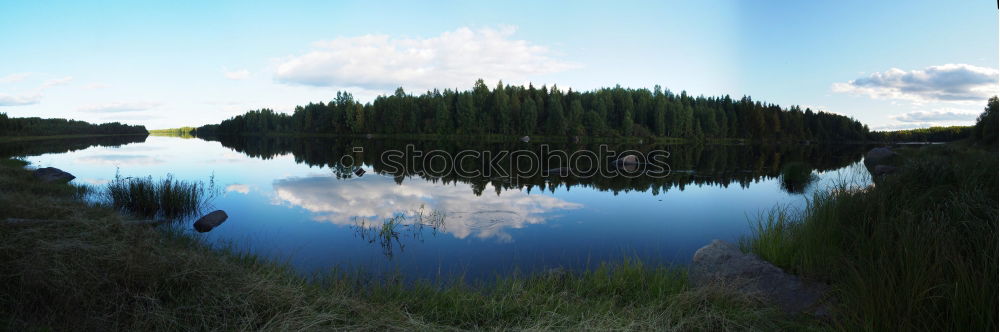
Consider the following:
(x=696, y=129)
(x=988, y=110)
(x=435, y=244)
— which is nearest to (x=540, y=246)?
(x=435, y=244)

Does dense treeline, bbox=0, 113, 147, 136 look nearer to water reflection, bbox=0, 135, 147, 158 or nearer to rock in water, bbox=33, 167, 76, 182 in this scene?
water reflection, bbox=0, 135, 147, 158

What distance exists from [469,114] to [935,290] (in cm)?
9329

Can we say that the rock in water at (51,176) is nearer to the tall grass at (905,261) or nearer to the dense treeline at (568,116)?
the tall grass at (905,261)

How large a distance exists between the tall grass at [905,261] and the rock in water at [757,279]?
33cm

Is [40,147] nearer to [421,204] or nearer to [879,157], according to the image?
[421,204]

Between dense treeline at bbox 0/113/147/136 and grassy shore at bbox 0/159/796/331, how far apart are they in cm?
11787

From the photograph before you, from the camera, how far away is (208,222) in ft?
41.5

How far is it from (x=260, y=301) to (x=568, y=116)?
92.7 m

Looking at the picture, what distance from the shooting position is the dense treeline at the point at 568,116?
95250 millimetres

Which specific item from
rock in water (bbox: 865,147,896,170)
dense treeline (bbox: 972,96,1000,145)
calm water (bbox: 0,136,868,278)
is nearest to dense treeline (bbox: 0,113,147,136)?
calm water (bbox: 0,136,868,278)

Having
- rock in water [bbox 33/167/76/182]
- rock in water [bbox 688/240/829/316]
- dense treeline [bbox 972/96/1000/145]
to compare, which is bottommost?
rock in water [bbox 688/240/829/316]

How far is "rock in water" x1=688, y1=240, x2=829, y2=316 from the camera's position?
607 cm

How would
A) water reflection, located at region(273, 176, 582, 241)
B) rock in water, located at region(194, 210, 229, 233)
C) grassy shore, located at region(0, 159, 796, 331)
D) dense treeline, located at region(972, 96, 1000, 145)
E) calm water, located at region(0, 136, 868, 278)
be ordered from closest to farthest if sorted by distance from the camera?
grassy shore, located at region(0, 159, 796, 331)
calm water, located at region(0, 136, 868, 278)
rock in water, located at region(194, 210, 229, 233)
water reflection, located at region(273, 176, 582, 241)
dense treeline, located at region(972, 96, 1000, 145)

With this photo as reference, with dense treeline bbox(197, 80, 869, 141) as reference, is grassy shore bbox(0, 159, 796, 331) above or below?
below
